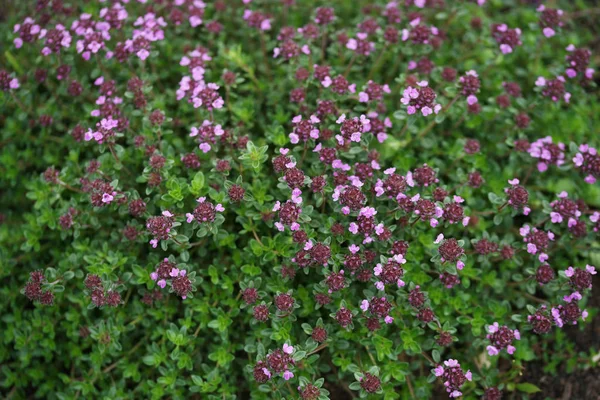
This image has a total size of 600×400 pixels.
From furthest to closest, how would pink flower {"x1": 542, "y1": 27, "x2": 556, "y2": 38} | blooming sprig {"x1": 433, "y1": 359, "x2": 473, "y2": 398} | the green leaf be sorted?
pink flower {"x1": 542, "y1": 27, "x2": 556, "y2": 38} → the green leaf → blooming sprig {"x1": 433, "y1": 359, "x2": 473, "y2": 398}

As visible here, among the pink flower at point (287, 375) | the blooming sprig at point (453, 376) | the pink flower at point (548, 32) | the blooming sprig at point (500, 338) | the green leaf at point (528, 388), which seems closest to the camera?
the pink flower at point (287, 375)

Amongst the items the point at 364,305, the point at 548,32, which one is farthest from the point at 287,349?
the point at 548,32

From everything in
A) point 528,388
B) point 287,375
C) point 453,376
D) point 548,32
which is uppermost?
point 548,32

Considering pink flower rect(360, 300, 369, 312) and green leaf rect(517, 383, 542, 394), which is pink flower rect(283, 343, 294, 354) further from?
green leaf rect(517, 383, 542, 394)

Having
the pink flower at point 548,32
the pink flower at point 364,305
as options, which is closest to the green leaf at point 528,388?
the pink flower at point 364,305

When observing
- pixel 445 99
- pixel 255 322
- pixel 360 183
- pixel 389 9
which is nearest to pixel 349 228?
pixel 360 183

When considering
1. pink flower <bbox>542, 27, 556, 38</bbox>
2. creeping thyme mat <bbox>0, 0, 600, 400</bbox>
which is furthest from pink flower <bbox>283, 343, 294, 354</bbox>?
pink flower <bbox>542, 27, 556, 38</bbox>

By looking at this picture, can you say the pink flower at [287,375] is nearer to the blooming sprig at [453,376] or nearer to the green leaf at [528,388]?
the blooming sprig at [453,376]

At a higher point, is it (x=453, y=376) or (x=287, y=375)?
(x=287, y=375)

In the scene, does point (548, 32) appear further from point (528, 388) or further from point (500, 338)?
point (528, 388)
